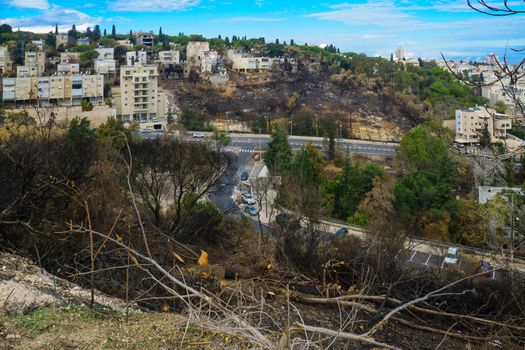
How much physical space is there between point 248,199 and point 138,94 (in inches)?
596

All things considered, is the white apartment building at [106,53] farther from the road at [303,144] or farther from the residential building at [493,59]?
the residential building at [493,59]

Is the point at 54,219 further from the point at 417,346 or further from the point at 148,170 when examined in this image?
the point at 148,170

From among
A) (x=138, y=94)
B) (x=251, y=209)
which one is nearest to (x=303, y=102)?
(x=138, y=94)

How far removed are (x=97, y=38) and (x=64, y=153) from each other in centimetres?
4688

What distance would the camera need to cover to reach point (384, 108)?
107 ft

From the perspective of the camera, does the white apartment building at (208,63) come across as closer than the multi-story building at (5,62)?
No

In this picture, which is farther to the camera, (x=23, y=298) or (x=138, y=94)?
(x=138, y=94)

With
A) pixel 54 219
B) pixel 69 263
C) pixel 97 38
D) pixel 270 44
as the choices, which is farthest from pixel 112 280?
pixel 97 38

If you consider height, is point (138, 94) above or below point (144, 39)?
below

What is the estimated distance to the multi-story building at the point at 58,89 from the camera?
2538 cm

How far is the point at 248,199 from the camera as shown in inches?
539

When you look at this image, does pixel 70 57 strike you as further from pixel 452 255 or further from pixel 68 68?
pixel 452 255

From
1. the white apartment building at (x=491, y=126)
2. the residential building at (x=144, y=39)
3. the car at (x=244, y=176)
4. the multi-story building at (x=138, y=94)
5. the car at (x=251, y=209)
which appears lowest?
the car at (x=251, y=209)

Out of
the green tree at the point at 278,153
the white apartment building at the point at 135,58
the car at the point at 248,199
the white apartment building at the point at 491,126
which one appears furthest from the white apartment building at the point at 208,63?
the white apartment building at the point at 491,126
